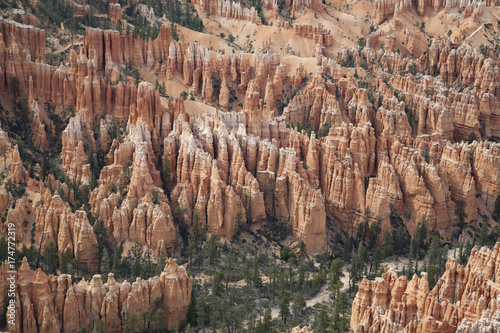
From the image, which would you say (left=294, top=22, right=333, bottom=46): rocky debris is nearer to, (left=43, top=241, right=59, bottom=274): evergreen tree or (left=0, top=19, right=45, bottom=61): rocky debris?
(left=0, top=19, right=45, bottom=61): rocky debris

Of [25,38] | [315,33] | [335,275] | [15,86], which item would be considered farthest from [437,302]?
[315,33]

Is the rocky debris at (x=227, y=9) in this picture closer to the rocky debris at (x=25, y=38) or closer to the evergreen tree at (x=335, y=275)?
the rocky debris at (x=25, y=38)

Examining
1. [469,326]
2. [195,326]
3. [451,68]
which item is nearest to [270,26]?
[451,68]

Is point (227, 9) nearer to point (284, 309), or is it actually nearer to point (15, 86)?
point (15, 86)

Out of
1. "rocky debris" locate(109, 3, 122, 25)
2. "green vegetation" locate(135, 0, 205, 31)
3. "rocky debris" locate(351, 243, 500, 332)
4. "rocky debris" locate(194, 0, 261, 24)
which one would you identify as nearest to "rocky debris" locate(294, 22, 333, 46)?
"rocky debris" locate(194, 0, 261, 24)

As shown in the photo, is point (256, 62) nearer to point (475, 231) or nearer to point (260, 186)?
point (260, 186)
